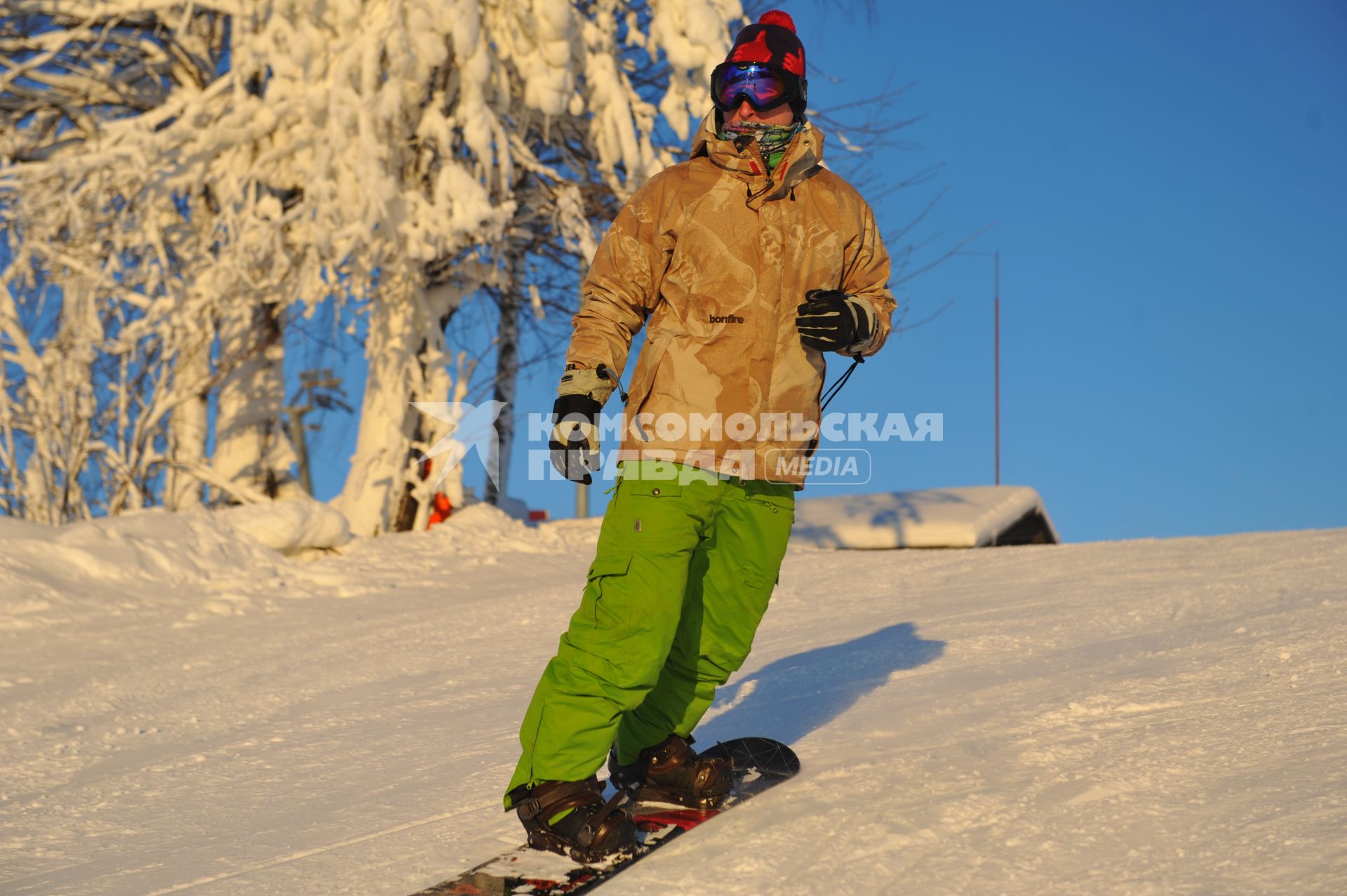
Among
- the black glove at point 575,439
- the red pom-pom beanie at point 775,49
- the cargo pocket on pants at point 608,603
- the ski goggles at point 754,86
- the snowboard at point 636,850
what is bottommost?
the snowboard at point 636,850

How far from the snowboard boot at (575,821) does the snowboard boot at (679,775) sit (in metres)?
0.26

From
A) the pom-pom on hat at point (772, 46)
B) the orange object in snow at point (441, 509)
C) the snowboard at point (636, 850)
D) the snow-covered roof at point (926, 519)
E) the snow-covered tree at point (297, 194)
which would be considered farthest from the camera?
the orange object in snow at point (441, 509)

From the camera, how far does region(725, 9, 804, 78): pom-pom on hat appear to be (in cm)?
291

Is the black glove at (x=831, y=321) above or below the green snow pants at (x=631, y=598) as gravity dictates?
above

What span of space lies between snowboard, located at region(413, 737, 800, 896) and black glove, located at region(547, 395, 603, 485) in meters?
0.84

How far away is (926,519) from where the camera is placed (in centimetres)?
1038

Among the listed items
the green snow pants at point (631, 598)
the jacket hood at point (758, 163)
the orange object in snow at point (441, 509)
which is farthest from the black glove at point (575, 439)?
the orange object in snow at point (441, 509)

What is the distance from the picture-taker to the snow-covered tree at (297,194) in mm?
8953

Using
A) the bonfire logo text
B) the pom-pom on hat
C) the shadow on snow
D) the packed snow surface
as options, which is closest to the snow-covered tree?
the bonfire logo text

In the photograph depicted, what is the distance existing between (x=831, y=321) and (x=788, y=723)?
160 centimetres

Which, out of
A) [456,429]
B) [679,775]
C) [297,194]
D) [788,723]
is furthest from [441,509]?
[679,775]

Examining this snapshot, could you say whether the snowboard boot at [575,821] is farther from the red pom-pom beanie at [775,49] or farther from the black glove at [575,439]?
the red pom-pom beanie at [775,49]

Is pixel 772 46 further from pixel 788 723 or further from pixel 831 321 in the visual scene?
pixel 788 723

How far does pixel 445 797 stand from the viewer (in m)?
3.39
